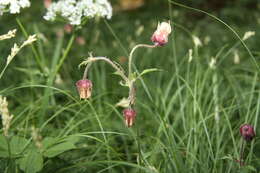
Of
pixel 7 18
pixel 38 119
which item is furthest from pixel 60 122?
pixel 7 18

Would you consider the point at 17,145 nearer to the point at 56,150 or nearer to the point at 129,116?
the point at 56,150

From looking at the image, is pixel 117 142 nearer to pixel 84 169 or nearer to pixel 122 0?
pixel 84 169

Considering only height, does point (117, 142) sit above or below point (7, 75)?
below

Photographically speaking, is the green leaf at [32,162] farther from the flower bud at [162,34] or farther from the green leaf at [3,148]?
the flower bud at [162,34]

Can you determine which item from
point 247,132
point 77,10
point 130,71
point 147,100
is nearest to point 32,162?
point 130,71

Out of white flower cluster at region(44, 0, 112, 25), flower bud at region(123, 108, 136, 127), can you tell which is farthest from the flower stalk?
white flower cluster at region(44, 0, 112, 25)

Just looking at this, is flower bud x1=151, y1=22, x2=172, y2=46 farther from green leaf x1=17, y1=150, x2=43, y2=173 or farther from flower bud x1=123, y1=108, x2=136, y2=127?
green leaf x1=17, y1=150, x2=43, y2=173
